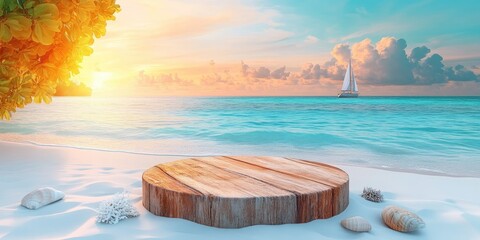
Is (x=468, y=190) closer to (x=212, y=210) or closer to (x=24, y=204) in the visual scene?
(x=212, y=210)

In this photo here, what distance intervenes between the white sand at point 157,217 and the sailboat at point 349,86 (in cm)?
4072

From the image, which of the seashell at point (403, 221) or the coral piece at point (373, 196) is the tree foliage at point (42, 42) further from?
the coral piece at point (373, 196)

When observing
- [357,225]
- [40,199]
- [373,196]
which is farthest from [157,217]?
[373,196]

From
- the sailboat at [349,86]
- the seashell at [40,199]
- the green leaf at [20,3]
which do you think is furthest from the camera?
the sailboat at [349,86]

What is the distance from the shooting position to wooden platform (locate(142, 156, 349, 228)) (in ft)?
7.29

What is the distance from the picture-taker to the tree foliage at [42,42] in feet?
4.34

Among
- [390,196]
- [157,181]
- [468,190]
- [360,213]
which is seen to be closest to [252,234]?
[157,181]

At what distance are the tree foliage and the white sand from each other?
955mm

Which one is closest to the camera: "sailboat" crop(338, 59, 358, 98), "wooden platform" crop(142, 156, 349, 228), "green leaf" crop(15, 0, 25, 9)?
"green leaf" crop(15, 0, 25, 9)

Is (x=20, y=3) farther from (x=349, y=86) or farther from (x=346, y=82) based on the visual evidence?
(x=349, y=86)

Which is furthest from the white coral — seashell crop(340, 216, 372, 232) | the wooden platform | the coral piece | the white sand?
the coral piece

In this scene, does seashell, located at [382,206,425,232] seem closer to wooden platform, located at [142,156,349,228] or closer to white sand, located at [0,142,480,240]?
white sand, located at [0,142,480,240]

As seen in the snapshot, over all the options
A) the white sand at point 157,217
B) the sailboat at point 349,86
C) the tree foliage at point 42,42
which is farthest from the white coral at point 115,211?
the sailboat at point 349,86

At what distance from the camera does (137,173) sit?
407 cm
